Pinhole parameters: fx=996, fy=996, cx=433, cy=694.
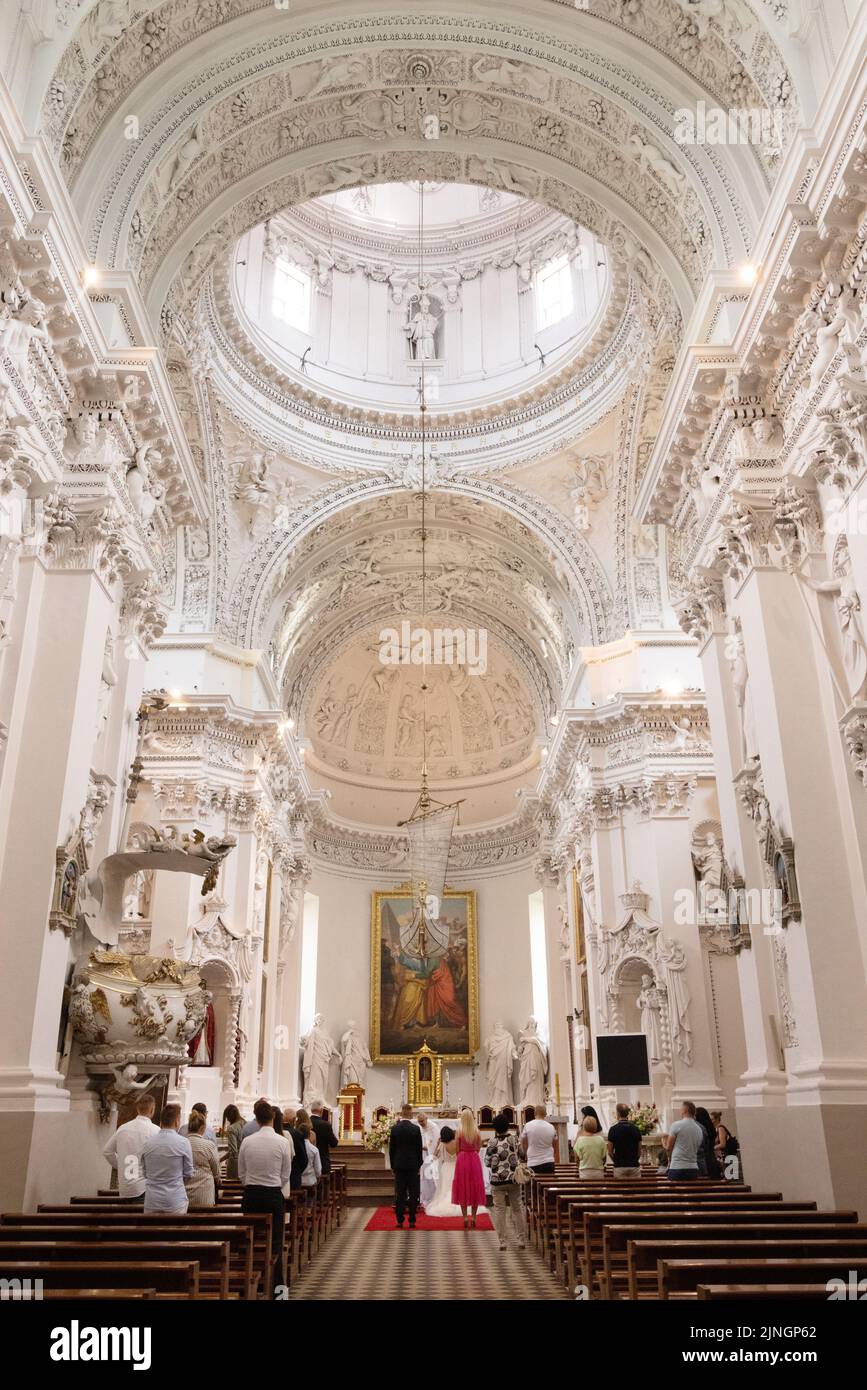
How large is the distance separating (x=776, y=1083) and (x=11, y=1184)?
20.5 feet

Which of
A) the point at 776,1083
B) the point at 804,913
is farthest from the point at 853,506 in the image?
the point at 776,1083

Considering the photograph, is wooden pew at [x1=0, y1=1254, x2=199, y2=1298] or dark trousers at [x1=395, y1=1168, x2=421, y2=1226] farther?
dark trousers at [x1=395, y1=1168, x2=421, y2=1226]

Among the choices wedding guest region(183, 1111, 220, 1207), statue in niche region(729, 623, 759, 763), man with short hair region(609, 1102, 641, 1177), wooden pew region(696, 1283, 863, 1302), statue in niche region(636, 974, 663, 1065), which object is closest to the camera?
wooden pew region(696, 1283, 863, 1302)

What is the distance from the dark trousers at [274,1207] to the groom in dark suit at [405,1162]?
531cm

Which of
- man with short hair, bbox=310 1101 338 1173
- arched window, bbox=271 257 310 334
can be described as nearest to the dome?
arched window, bbox=271 257 310 334

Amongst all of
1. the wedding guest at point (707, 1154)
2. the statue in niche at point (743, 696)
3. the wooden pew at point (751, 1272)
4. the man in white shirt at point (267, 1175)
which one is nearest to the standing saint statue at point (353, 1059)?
the wedding guest at point (707, 1154)

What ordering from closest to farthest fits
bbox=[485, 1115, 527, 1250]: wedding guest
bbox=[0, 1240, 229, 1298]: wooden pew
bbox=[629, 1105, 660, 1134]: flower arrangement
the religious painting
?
bbox=[0, 1240, 229, 1298]: wooden pew → bbox=[485, 1115, 527, 1250]: wedding guest → bbox=[629, 1105, 660, 1134]: flower arrangement → the religious painting

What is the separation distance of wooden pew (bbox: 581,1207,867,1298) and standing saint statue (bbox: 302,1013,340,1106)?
20992 mm

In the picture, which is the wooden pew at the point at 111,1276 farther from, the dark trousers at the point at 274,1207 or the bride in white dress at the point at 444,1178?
the bride in white dress at the point at 444,1178

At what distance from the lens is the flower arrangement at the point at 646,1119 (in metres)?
14.8

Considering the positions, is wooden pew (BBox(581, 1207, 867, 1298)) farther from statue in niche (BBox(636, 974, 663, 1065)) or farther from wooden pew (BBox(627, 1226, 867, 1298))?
statue in niche (BBox(636, 974, 663, 1065))

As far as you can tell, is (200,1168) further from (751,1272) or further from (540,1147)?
(540,1147)

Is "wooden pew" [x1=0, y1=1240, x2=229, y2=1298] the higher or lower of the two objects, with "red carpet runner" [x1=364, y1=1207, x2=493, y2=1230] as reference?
higher

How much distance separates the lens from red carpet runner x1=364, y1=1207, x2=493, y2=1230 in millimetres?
12351
